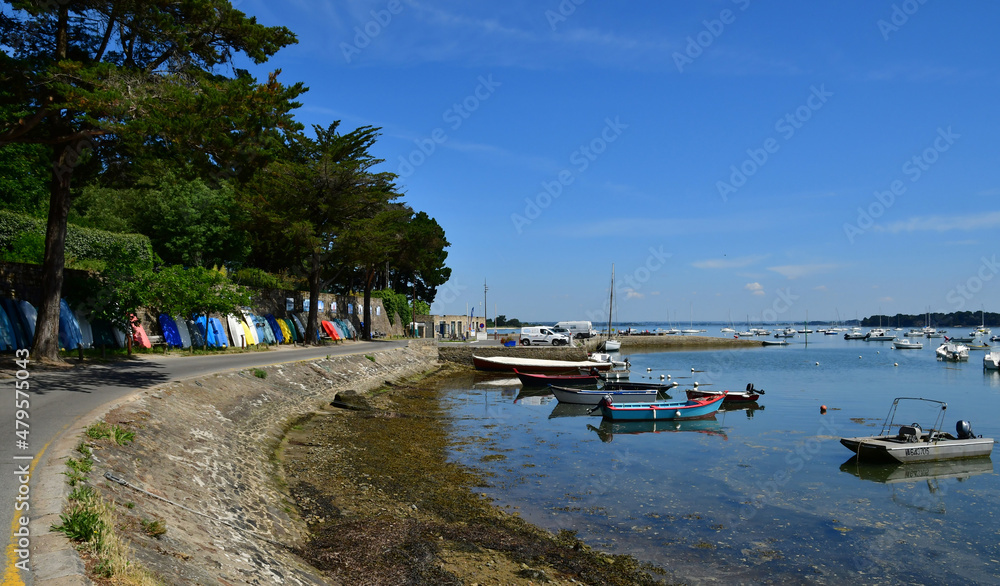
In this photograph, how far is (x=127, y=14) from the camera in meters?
17.1

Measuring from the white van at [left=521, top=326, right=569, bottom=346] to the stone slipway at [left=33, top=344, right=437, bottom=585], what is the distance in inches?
1693

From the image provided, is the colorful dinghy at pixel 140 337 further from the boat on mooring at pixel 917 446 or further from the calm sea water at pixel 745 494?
the boat on mooring at pixel 917 446

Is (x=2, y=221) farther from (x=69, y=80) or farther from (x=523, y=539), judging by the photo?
(x=523, y=539)

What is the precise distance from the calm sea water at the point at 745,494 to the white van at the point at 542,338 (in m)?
30.0

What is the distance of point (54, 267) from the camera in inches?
697

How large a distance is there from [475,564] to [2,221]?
1087 inches

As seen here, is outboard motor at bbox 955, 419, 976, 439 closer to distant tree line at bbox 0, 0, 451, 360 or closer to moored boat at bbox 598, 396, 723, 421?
moored boat at bbox 598, 396, 723, 421

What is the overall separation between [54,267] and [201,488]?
12.6 meters

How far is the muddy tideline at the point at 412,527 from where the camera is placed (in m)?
8.76

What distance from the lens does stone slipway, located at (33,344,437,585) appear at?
6301 mm

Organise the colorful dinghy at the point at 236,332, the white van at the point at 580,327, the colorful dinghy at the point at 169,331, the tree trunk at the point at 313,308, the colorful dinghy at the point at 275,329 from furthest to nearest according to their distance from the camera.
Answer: the white van at the point at 580,327 → the tree trunk at the point at 313,308 → the colorful dinghy at the point at 275,329 → the colorful dinghy at the point at 236,332 → the colorful dinghy at the point at 169,331

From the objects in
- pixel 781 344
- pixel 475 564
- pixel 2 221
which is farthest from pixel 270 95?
pixel 781 344

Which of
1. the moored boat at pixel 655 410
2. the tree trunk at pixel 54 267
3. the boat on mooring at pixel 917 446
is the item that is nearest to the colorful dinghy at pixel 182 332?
the tree trunk at pixel 54 267

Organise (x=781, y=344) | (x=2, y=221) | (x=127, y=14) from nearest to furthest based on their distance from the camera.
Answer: (x=127, y=14)
(x=2, y=221)
(x=781, y=344)
